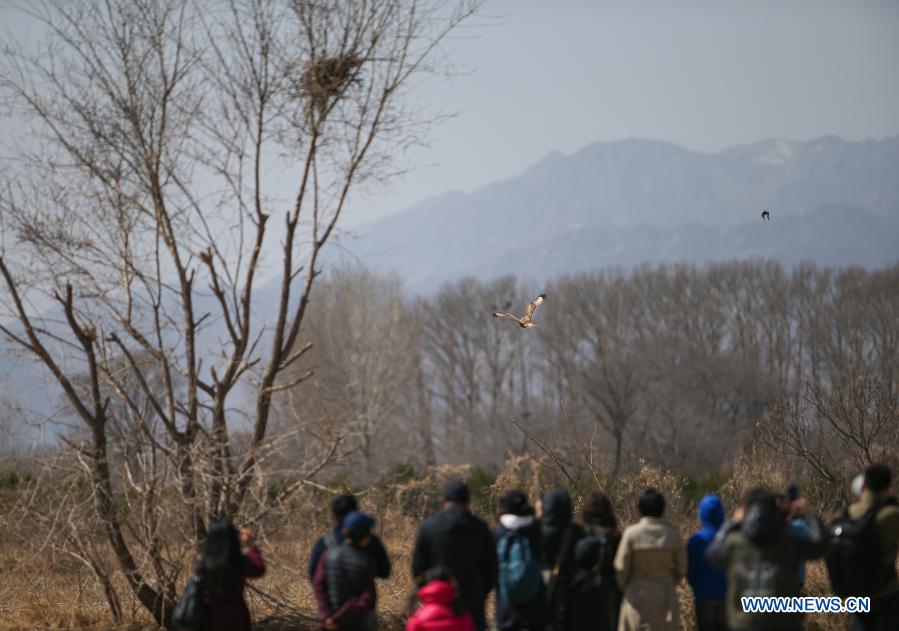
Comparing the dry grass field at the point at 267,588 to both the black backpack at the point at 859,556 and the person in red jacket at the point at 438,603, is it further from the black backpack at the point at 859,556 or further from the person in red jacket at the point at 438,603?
the person in red jacket at the point at 438,603

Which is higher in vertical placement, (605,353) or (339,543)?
(605,353)

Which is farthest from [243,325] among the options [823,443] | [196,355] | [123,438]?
[823,443]

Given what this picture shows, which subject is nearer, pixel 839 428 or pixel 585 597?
pixel 585 597

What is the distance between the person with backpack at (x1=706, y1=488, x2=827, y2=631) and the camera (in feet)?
17.9

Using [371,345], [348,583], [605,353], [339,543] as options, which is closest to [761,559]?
[348,583]

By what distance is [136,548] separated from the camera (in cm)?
1012

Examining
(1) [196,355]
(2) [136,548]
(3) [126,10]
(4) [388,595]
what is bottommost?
(4) [388,595]

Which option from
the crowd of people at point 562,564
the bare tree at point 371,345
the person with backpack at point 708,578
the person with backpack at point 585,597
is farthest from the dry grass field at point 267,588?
the bare tree at point 371,345

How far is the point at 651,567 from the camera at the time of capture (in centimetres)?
666

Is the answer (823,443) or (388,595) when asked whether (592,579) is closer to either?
(388,595)

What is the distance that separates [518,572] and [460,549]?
49 centimetres

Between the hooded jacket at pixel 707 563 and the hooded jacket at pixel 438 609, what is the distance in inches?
73.6

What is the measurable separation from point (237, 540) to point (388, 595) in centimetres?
465

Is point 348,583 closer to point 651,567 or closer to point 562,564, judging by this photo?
point 562,564
